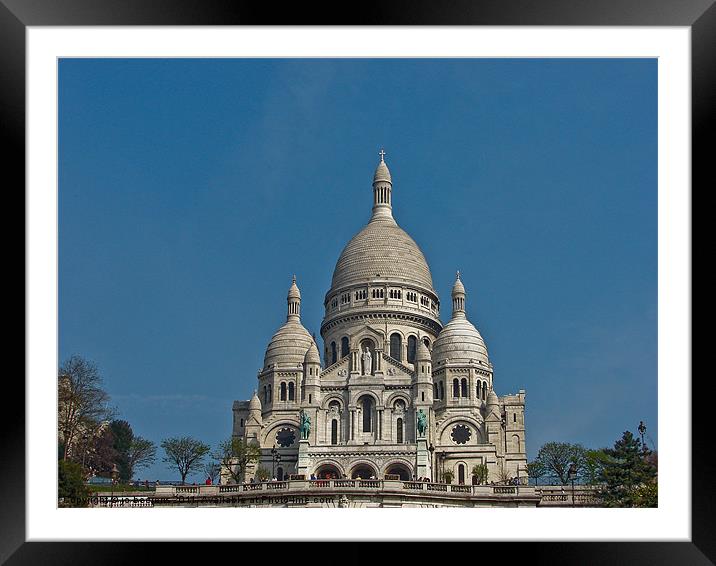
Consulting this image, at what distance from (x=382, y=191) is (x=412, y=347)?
12.9 meters

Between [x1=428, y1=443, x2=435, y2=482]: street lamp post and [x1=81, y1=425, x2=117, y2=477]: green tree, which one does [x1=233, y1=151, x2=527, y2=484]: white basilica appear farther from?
[x1=81, y1=425, x2=117, y2=477]: green tree

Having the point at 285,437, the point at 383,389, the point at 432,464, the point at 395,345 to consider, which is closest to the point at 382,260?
the point at 395,345

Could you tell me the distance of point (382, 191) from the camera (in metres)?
78.2

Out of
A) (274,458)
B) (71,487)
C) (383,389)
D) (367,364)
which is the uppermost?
(367,364)

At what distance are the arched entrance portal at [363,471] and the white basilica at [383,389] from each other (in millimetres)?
59

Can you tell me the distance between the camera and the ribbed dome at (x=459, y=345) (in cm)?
6550

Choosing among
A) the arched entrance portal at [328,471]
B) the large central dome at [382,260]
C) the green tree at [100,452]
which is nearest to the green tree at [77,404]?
the green tree at [100,452]

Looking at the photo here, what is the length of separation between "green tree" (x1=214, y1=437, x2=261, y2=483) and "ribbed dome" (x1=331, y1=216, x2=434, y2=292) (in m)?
15.7

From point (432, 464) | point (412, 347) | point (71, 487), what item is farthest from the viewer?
point (412, 347)

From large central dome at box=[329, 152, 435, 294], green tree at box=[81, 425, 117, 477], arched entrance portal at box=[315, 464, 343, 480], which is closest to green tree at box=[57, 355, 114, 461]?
green tree at box=[81, 425, 117, 477]
